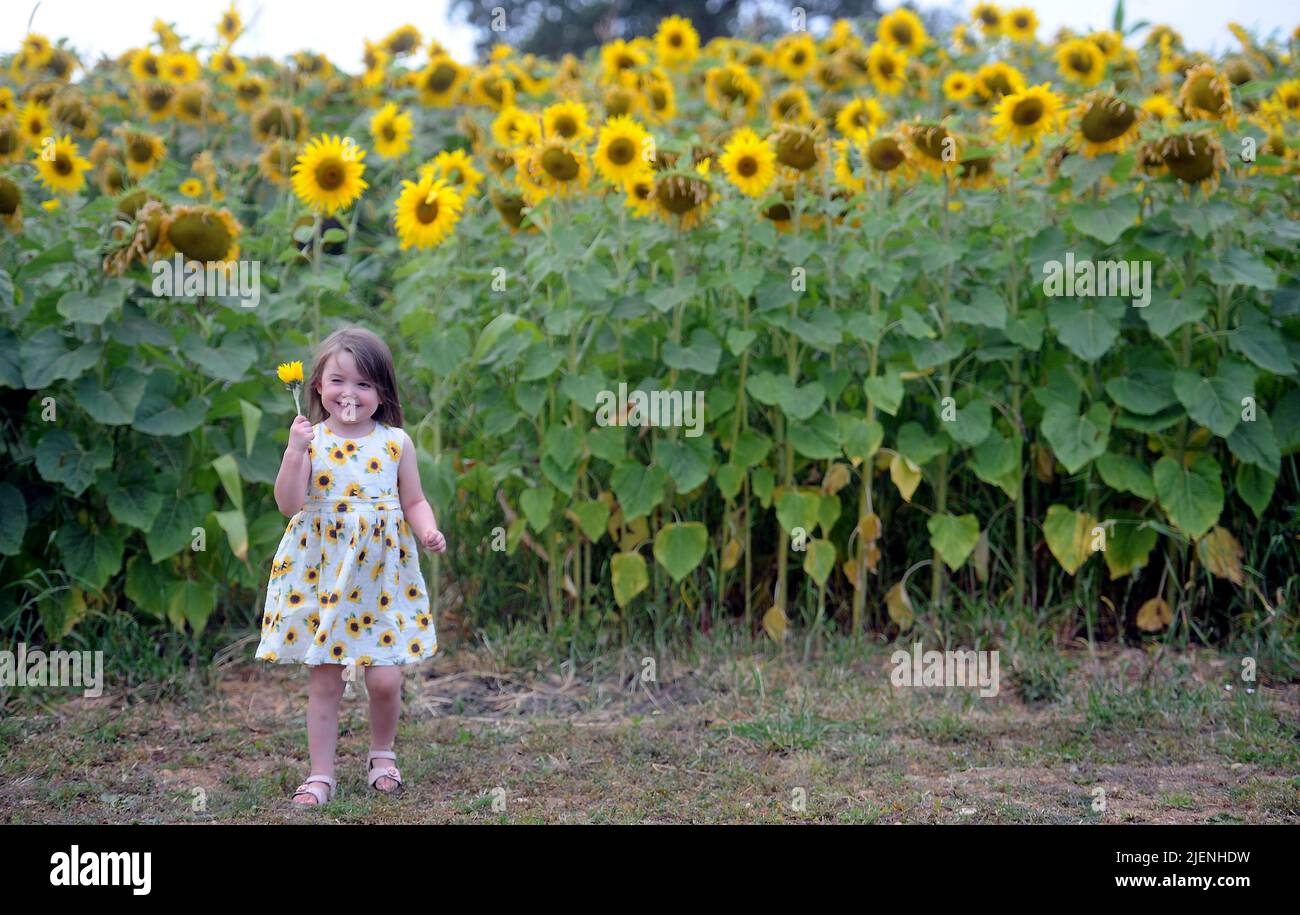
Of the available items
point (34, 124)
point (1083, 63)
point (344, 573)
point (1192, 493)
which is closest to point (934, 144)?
point (1192, 493)

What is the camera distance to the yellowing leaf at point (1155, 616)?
183 inches

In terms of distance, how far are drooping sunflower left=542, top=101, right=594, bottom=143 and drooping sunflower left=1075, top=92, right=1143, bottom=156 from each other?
66.4 inches

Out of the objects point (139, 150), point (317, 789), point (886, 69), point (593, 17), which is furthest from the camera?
point (593, 17)

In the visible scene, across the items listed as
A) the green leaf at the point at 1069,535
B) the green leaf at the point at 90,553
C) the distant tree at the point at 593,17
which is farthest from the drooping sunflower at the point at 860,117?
the distant tree at the point at 593,17

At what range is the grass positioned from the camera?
3400mm

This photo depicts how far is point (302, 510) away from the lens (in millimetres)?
3381

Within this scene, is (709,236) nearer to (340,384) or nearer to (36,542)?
(340,384)

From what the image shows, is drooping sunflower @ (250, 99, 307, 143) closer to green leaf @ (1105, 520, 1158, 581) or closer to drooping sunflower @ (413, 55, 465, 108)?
drooping sunflower @ (413, 55, 465, 108)

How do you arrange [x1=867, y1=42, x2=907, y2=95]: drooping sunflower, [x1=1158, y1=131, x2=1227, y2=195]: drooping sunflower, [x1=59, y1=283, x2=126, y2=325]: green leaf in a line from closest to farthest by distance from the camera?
[x1=59, y1=283, x2=126, y2=325]: green leaf, [x1=1158, y1=131, x2=1227, y2=195]: drooping sunflower, [x1=867, y1=42, x2=907, y2=95]: drooping sunflower

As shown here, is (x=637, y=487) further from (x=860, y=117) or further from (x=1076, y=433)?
(x=860, y=117)

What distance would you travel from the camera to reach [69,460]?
168 inches

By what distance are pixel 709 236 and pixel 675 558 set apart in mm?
1137

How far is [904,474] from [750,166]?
117cm

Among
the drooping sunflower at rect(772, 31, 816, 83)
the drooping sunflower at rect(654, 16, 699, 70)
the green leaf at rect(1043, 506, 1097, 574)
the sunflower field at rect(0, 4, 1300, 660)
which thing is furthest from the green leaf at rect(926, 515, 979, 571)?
the drooping sunflower at rect(654, 16, 699, 70)
